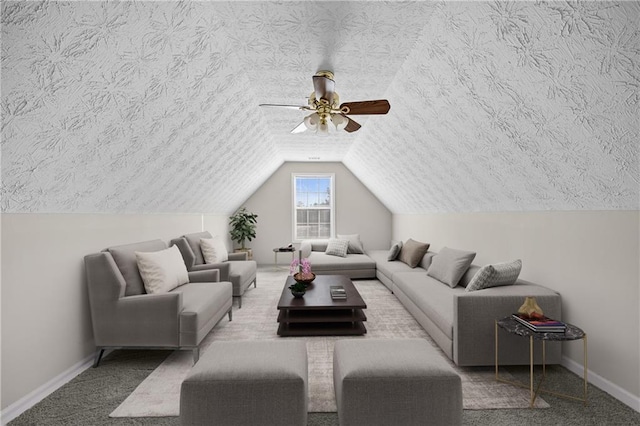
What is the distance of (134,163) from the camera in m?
2.72

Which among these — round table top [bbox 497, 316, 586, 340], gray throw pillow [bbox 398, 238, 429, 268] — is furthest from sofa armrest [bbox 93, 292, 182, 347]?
gray throw pillow [bbox 398, 238, 429, 268]

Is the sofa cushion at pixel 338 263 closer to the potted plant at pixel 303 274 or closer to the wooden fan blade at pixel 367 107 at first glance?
the potted plant at pixel 303 274

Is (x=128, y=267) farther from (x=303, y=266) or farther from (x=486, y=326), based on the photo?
(x=486, y=326)

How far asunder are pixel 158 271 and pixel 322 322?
1.71 metres

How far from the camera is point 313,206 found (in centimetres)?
796

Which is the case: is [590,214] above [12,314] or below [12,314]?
above

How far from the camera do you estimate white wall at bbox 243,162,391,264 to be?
7.71 meters

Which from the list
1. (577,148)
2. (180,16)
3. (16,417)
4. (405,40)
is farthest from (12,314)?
(577,148)

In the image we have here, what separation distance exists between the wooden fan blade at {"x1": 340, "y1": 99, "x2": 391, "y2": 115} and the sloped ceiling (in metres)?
0.40

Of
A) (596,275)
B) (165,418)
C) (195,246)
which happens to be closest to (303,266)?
(195,246)

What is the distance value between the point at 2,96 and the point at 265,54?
1.71 metres

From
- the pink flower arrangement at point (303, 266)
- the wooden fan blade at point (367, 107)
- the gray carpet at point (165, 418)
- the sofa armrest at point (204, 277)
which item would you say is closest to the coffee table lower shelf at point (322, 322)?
the pink flower arrangement at point (303, 266)

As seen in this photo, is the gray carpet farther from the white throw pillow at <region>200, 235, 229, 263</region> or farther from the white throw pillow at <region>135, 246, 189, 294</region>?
the white throw pillow at <region>200, 235, 229, 263</region>

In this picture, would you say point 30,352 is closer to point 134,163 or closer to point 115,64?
point 134,163
